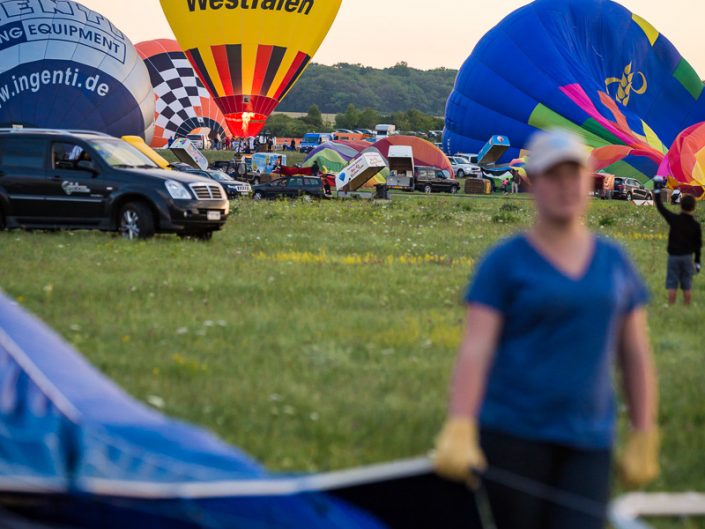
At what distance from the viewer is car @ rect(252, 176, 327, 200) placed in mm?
42094

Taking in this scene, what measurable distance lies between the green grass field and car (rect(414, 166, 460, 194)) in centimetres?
3384

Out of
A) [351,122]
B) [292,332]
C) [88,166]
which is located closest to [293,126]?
[351,122]

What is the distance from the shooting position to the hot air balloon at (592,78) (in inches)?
1933

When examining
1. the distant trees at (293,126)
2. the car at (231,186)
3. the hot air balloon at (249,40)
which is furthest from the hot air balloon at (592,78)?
the distant trees at (293,126)

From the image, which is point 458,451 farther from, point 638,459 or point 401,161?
point 401,161

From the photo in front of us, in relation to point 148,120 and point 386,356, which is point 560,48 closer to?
point 148,120

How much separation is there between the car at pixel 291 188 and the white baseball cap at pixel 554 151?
125 feet

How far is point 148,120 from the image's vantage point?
39.5 metres

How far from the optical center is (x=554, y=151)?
3547 mm

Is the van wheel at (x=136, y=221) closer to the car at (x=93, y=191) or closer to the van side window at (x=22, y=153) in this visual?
the car at (x=93, y=191)

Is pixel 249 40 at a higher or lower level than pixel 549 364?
higher

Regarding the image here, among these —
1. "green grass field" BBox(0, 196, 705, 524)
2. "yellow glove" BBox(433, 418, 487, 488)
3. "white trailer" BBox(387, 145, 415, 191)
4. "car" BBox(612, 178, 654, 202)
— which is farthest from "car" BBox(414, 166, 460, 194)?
Answer: "yellow glove" BBox(433, 418, 487, 488)

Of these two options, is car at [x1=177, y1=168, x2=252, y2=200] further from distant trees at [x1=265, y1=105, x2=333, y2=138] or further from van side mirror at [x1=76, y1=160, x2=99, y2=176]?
distant trees at [x1=265, y1=105, x2=333, y2=138]

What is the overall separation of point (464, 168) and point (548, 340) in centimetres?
6029
